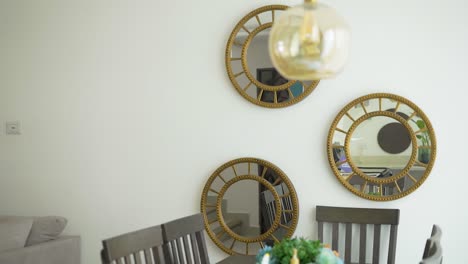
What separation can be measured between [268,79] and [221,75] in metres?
0.34

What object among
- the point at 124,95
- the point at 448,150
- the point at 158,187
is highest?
the point at 124,95

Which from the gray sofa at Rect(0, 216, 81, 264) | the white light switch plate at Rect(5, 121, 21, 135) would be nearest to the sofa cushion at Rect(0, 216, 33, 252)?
the gray sofa at Rect(0, 216, 81, 264)

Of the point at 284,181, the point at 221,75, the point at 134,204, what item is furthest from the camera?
the point at 134,204

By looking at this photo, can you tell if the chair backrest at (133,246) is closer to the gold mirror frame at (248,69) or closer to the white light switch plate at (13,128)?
the gold mirror frame at (248,69)

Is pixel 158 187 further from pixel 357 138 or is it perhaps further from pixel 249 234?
pixel 357 138

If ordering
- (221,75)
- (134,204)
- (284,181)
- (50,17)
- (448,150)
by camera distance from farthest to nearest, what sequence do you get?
(50,17) < (134,204) < (221,75) < (284,181) < (448,150)

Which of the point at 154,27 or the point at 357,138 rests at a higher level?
the point at 154,27

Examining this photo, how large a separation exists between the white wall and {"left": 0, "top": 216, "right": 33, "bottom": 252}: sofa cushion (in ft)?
1.78

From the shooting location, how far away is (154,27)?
3543 mm

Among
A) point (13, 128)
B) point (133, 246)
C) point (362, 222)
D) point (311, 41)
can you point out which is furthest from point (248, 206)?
point (13, 128)

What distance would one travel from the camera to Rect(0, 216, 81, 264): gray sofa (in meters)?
3.13

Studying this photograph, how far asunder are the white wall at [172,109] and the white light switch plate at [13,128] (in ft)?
0.15

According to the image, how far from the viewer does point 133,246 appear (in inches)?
85.4

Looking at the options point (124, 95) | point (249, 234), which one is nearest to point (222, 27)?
point (124, 95)
